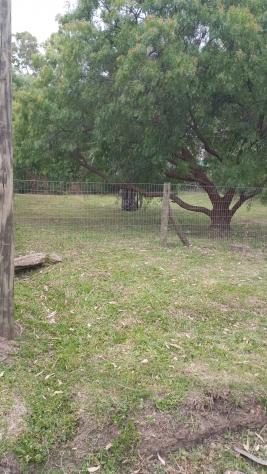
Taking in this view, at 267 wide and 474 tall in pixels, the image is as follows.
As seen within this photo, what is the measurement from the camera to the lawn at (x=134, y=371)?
2.60m

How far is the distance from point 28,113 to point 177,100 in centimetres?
376

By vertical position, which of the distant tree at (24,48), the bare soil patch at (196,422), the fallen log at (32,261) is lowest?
the bare soil patch at (196,422)

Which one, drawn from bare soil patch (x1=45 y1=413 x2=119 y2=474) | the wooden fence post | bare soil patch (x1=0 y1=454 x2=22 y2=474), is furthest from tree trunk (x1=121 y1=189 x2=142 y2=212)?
bare soil patch (x1=0 y1=454 x2=22 y2=474)

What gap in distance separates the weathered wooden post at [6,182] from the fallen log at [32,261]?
6.15ft

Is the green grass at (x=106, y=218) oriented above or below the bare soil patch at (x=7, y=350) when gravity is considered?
above

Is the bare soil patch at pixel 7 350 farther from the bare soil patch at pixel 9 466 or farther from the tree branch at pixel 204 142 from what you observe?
the tree branch at pixel 204 142

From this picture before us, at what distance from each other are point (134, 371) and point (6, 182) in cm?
169

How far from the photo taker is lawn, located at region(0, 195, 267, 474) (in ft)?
8.52

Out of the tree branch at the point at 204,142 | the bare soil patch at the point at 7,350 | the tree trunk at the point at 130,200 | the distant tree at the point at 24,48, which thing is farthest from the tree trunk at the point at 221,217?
the distant tree at the point at 24,48

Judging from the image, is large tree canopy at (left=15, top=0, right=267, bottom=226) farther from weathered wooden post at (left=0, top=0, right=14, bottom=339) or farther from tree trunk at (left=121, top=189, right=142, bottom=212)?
weathered wooden post at (left=0, top=0, right=14, bottom=339)

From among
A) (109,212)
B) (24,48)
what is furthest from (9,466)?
(24,48)

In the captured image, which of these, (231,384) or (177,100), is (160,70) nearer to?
(177,100)

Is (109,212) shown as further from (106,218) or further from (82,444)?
(82,444)

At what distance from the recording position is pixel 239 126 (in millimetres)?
8555
